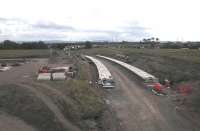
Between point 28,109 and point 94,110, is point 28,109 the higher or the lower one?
the higher one

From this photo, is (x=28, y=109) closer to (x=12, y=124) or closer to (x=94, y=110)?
(x=12, y=124)

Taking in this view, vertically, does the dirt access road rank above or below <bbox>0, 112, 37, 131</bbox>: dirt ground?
below

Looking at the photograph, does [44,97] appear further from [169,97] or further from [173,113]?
[169,97]

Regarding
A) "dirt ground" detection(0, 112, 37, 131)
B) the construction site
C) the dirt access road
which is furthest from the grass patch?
the dirt access road

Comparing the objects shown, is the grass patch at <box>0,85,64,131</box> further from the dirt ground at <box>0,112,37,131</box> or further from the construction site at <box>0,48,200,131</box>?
the dirt ground at <box>0,112,37,131</box>

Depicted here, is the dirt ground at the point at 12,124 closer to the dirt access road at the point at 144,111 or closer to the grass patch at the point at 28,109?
the grass patch at the point at 28,109

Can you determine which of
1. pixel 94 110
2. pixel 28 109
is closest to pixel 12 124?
pixel 28 109

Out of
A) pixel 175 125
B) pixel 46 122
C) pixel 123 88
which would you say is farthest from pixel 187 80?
pixel 46 122

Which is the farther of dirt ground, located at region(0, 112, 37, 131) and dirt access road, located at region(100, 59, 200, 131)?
dirt access road, located at region(100, 59, 200, 131)
